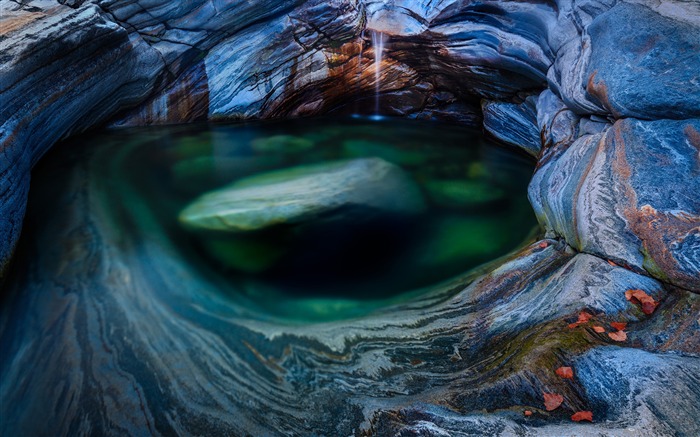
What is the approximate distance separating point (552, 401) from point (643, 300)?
125 centimetres

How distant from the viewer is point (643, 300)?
270cm

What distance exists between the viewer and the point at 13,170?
13.6ft

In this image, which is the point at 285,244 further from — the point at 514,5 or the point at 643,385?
the point at 514,5

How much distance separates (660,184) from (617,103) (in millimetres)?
1329

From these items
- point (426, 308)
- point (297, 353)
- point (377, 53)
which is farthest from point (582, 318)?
point (377, 53)

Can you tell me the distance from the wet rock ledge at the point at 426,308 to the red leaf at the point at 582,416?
23 mm

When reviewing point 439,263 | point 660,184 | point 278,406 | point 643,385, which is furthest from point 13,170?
point 660,184

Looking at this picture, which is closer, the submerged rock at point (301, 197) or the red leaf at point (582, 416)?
the red leaf at point (582, 416)

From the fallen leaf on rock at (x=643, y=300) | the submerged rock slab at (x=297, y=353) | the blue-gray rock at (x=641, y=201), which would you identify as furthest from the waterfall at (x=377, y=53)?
the fallen leaf on rock at (x=643, y=300)

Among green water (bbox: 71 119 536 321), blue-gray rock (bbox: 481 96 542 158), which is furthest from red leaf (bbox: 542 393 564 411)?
blue-gray rock (bbox: 481 96 542 158)

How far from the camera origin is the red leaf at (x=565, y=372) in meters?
2.19

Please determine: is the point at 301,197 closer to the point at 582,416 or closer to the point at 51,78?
the point at 582,416

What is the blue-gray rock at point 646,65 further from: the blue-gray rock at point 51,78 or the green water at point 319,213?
the blue-gray rock at point 51,78

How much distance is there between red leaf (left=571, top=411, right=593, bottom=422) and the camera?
6.30 feet
